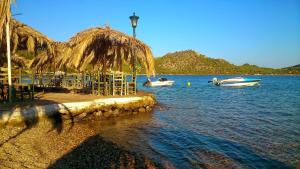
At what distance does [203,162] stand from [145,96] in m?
11.0

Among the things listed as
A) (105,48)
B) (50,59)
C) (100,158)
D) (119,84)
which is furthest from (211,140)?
(50,59)

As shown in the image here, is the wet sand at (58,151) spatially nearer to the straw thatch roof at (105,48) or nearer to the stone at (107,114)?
the stone at (107,114)

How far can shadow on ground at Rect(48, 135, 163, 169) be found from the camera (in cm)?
818

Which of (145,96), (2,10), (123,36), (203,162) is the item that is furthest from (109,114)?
(2,10)

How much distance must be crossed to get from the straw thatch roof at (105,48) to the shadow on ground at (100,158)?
8.84m

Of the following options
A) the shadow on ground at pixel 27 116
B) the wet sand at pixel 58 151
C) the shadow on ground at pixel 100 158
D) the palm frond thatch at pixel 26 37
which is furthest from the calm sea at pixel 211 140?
the palm frond thatch at pixel 26 37

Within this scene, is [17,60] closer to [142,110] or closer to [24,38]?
[24,38]

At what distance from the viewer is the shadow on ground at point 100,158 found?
818 centimetres

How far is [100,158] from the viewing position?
9.04 m

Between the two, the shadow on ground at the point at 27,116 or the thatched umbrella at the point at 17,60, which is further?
the thatched umbrella at the point at 17,60

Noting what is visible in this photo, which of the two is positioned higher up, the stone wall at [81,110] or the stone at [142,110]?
the stone wall at [81,110]

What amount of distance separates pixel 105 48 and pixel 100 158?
522 inches

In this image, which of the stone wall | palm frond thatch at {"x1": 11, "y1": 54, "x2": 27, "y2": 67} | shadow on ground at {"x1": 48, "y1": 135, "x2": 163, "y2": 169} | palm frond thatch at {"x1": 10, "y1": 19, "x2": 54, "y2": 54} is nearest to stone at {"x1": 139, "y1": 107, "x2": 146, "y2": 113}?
the stone wall

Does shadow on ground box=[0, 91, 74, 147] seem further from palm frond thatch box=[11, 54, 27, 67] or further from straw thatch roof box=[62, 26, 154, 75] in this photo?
palm frond thatch box=[11, 54, 27, 67]
